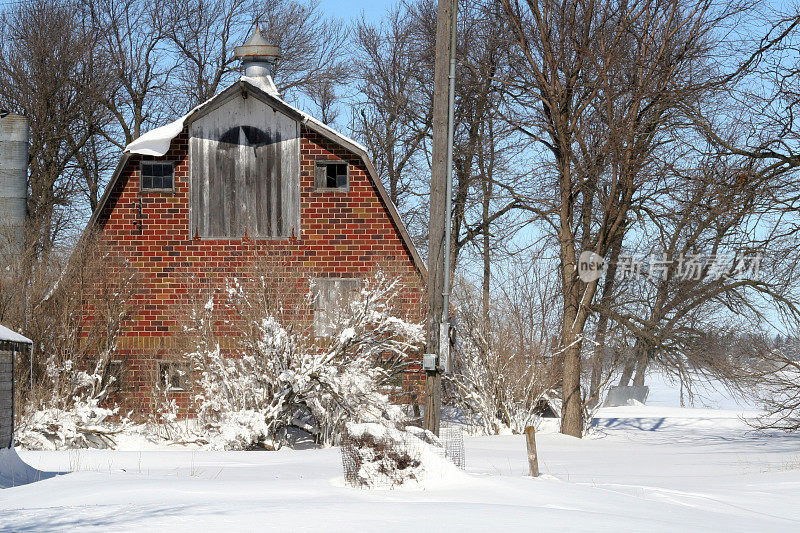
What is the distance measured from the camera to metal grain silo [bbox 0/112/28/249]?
20859 millimetres

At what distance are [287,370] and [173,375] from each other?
4.78 metres

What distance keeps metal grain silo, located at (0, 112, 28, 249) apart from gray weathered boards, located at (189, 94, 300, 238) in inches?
145

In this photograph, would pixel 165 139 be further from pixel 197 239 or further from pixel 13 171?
pixel 13 171

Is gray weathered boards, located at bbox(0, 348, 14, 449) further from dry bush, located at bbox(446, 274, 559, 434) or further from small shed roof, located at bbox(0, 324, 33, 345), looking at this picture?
dry bush, located at bbox(446, 274, 559, 434)

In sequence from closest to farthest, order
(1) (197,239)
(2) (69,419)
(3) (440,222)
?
1. (3) (440,222)
2. (2) (69,419)
3. (1) (197,239)

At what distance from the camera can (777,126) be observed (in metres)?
14.7

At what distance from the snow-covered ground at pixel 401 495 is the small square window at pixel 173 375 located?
2810mm

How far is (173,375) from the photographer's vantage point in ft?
64.1

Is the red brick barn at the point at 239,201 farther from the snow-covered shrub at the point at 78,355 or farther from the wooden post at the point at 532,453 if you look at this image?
the wooden post at the point at 532,453

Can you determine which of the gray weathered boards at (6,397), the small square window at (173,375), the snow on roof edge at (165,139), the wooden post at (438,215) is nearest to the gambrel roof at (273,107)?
the snow on roof edge at (165,139)

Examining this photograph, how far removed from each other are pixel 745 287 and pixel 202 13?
1933cm

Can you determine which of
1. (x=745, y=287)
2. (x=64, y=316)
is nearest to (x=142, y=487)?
(x=64, y=316)

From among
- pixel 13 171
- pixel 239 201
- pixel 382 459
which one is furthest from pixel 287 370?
pixel 13 171

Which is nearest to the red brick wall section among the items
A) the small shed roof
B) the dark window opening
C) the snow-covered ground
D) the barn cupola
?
the dark window opening
